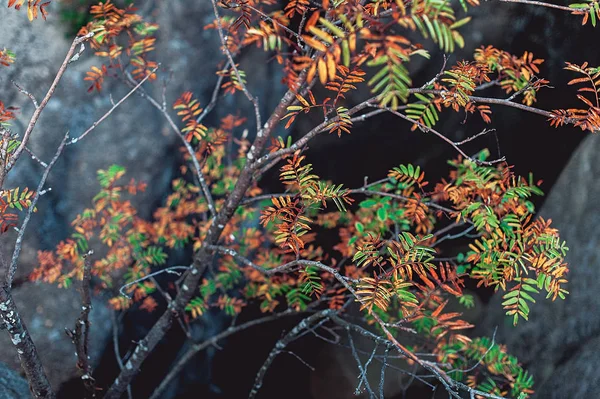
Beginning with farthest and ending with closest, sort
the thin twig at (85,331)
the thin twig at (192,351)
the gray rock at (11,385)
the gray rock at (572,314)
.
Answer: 1. the thin twig at (192,351)
2. the gray rock at (572,314)
3. the gray rock at (11,385)
4. the thin twig at (85,331)

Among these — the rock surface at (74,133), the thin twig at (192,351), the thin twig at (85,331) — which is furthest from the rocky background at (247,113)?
the thin twig at (192,351)

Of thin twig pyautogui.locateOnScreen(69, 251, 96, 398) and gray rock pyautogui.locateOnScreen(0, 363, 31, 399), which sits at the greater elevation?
thin twig pyautogui.locateOnScreen(69, 251, 96, 398)

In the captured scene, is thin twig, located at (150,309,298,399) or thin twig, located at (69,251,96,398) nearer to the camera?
thin twig, located at (69,251,96,398)

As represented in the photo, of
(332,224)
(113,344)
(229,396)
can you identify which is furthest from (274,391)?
(332,224)

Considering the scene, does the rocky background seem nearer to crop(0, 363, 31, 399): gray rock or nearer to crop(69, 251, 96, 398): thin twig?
crop(0, 363, 31, 399): gray rock

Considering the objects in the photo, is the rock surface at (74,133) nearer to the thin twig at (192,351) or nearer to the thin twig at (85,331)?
the thin twig at (192,351)

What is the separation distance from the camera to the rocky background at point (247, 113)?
358cm

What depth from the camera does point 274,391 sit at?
4.89 meters

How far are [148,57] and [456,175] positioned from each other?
9.26 feet

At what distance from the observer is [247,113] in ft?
15.2

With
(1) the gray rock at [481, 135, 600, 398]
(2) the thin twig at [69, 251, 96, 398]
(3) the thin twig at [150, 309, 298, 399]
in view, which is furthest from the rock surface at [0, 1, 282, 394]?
(1) the gray rock at [481, 135, 600, 398]

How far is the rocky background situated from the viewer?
3.58 metres

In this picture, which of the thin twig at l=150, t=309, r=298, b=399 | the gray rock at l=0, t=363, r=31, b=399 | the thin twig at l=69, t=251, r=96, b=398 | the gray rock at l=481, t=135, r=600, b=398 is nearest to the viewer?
the thin twig at l=69, t=251, r=96, b=398

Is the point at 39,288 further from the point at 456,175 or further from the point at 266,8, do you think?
the point at 456,175
